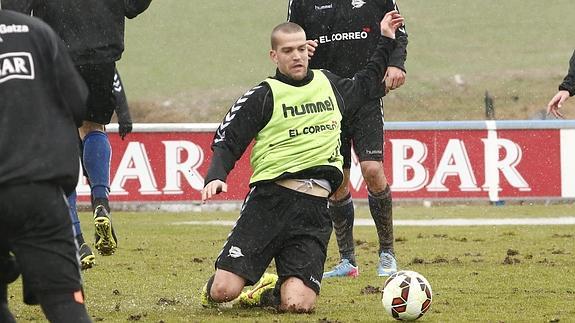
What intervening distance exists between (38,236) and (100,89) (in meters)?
3.07

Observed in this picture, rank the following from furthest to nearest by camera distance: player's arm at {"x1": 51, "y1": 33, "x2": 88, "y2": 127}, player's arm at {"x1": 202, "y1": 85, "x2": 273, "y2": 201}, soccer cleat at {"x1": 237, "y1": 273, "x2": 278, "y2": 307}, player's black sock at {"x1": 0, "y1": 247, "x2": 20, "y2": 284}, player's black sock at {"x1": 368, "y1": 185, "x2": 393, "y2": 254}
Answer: player's black sock at {"x1": 368, "y1": 185, "x2": 393, "y2": 254} → soccer cleat at {"x1": 237, "y1": 273, "x2": 278, "y2": 307} → player's arm at {"x1": 202, "y1": 85, "x2": 273, "y2": 201} → player's black sock at {"x1": 0, "y1": 247, "x2": 20, "y2": 284} → player's arm at {"x1": 51, "y1": 33, "x2": 88, "y2": 127}

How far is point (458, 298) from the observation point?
8.81 metres

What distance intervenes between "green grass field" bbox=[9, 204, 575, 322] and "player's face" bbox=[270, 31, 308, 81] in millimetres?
1562

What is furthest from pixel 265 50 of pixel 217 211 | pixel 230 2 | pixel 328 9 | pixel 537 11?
pixel 328 9

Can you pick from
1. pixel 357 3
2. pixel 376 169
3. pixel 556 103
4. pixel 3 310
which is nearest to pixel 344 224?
pixel 376 169

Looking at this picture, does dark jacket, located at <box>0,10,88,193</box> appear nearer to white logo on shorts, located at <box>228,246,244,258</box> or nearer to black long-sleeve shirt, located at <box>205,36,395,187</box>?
black long-sleeve shirt, located at <box>205,36,395,187</box>

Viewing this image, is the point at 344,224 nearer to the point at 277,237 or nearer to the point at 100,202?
the point at 277,237

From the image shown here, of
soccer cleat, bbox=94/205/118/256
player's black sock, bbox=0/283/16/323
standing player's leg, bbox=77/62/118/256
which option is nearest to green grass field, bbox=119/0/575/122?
standing player's leg, bbox=77/62/118/256

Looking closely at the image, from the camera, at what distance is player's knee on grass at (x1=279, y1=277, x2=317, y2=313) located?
8.02 m

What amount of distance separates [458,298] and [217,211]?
37.5 ft

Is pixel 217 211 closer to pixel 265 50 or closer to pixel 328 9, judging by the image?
pixel 328 9

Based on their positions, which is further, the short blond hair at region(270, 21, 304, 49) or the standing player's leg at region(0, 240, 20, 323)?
the short blond hair at region(270, 21, 304, 49)

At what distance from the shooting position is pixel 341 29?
10078 mm

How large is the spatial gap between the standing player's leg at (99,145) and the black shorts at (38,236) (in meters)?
2.70
